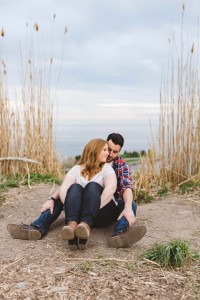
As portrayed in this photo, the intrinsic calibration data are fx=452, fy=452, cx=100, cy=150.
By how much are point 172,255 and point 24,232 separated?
1025 mm

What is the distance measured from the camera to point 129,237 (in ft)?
8.91

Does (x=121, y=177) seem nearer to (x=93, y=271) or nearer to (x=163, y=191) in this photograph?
(x=93, y=271)

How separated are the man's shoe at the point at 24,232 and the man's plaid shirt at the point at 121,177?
23.6 inches

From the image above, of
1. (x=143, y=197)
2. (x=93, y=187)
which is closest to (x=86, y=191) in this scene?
(x=93, y=187)

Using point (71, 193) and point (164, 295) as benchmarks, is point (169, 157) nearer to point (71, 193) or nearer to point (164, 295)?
point (71, 193)

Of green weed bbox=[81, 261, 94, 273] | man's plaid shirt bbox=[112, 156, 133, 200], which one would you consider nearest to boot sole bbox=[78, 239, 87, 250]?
green weed bbox=[81, 261, 94, 273]

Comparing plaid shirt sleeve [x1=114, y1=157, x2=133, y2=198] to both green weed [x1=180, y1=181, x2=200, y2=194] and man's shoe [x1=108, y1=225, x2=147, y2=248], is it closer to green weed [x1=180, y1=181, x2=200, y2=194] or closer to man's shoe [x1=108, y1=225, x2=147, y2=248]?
man's shoe [x1=108, y1=225, x2=147, y2=248]

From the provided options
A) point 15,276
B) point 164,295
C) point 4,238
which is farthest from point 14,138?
Result: point 164,295

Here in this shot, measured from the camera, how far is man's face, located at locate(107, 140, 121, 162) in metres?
3.02

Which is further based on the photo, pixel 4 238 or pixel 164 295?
pixel 4 238

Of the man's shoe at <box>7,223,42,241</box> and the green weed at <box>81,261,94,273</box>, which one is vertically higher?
the man's shoe at <box>7,223,42,241</box>

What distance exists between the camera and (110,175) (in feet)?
9.41

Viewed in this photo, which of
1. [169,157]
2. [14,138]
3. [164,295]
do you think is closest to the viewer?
[164,295]

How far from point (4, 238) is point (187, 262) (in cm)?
128
